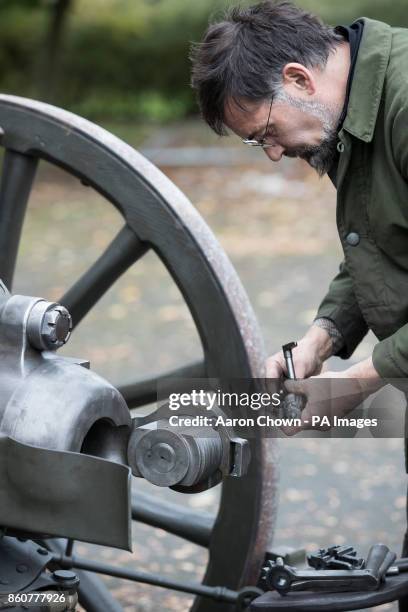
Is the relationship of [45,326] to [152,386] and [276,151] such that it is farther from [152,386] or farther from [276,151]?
[152,386]

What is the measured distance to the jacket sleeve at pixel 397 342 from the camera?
7.82ft

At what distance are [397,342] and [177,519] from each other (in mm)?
1170

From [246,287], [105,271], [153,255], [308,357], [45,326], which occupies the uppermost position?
[45,326]

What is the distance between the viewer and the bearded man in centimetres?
244

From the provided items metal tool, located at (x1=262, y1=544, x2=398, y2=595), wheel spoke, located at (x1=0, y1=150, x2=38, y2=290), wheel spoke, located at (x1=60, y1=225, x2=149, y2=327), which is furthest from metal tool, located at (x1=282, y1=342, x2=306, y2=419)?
wheel spoke, located at (x1=0, y1=150, x2=38, y2=290)

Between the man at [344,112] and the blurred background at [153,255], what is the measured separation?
39cm

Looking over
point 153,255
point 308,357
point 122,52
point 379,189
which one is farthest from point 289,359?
point 122,52

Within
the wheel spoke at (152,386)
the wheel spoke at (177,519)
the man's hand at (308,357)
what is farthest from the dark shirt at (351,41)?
the wheel spoke at (177,519)

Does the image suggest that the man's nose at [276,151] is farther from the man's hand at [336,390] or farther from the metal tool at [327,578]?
the metal tool at [327,578]

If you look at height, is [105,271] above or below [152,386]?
above

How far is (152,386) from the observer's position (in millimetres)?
3314

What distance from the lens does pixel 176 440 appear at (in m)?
2.30

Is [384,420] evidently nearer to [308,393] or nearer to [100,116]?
[308,393]

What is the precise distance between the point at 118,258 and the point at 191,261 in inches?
10.2
